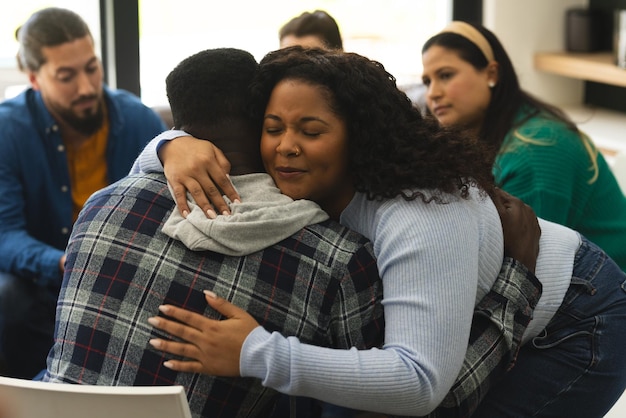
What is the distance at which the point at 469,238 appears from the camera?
1385 mm

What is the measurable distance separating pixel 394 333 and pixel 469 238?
0.65ft

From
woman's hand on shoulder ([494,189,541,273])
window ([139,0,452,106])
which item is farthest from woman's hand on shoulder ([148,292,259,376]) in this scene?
window ([139,0,452,106])

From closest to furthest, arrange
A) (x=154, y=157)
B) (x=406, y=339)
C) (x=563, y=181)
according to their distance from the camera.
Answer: (x=406, y=339)
(x=154, y=157)
(x=563, y=181)

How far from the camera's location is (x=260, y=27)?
400 centimetres

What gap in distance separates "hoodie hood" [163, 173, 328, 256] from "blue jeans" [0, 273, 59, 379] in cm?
133

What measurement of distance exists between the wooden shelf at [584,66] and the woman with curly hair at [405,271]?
2336 millimetres

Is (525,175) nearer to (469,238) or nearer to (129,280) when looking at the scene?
(469,238)

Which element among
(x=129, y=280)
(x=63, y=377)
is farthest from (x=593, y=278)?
(x=63, y=377)

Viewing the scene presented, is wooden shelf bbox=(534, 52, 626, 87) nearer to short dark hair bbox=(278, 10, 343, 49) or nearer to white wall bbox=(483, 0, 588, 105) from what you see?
white wall bbox=(483, 0, 588, 105)

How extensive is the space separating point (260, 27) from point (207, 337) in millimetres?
2874

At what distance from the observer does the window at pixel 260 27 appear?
12.5ft

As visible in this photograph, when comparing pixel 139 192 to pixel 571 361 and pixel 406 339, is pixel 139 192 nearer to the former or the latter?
pixel 406 339

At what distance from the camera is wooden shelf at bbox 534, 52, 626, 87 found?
12.7 feet

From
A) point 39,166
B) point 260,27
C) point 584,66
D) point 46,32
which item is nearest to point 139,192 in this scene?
point 39,166
